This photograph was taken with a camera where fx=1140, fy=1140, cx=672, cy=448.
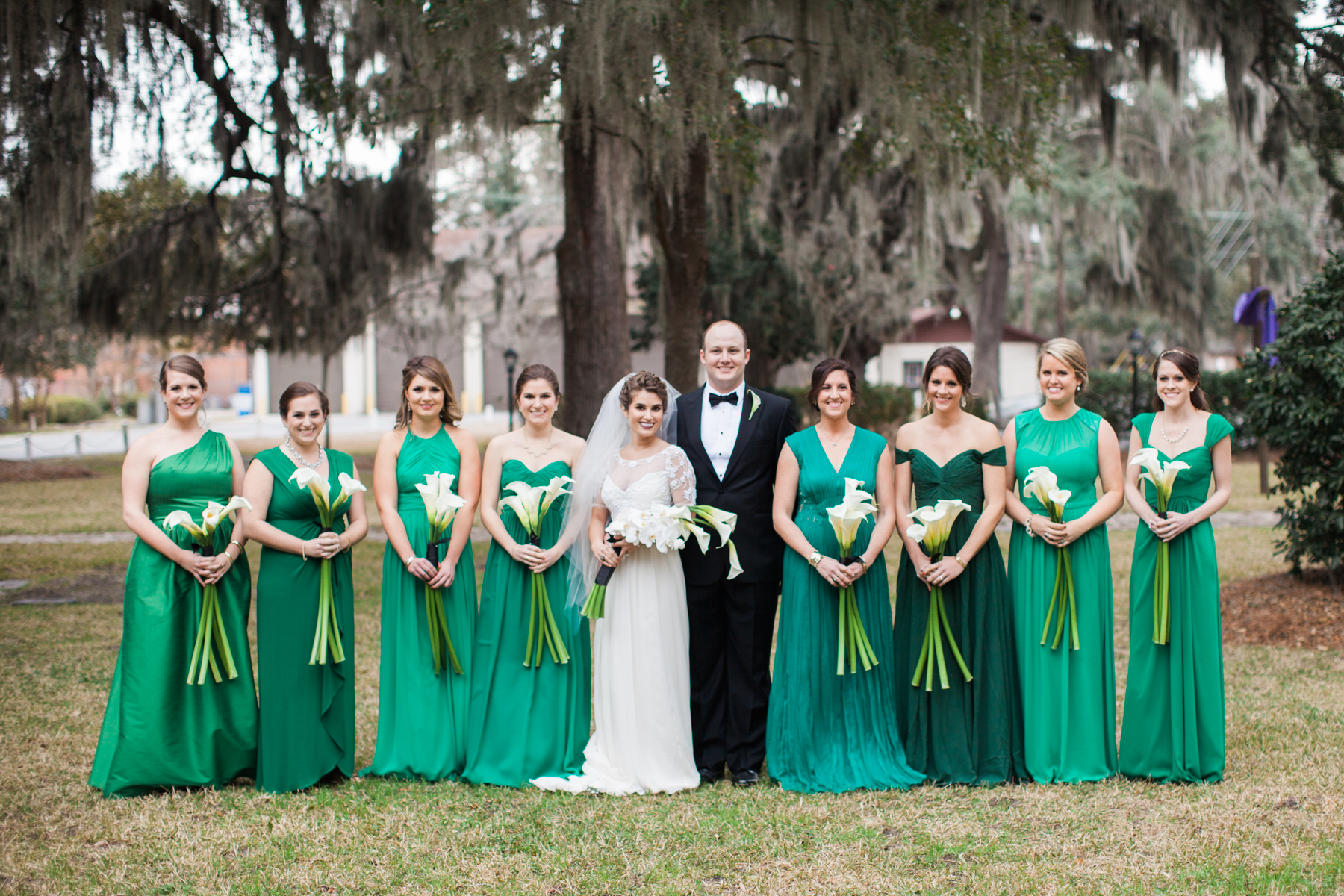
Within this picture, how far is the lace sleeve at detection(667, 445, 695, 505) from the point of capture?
4594mm

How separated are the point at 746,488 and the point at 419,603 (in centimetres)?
143

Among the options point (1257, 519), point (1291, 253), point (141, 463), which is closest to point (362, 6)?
point (141, 463)

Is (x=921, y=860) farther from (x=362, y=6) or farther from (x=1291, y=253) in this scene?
(x=1291, y=253)

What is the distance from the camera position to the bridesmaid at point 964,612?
4.53 meters

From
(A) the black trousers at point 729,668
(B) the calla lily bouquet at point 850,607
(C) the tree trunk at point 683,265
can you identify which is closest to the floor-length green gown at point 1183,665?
(B) the calla lily bouquet at point 850,607

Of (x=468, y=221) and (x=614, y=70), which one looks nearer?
(x=614, y=70)

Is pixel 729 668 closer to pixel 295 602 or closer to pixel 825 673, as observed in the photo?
pixel 825 673

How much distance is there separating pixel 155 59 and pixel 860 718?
362 inches

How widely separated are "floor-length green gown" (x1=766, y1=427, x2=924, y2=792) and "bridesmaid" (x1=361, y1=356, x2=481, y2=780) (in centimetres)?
132

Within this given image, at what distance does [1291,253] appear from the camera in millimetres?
Answer: 29859

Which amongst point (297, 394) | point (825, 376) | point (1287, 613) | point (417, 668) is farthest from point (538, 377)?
point (1287, 613)

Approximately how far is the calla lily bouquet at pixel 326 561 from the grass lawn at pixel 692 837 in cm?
55

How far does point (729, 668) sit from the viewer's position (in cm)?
485

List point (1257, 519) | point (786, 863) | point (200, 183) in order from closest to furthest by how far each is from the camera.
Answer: point (786, 863) < point (1257, 519) < point (200, 183)
